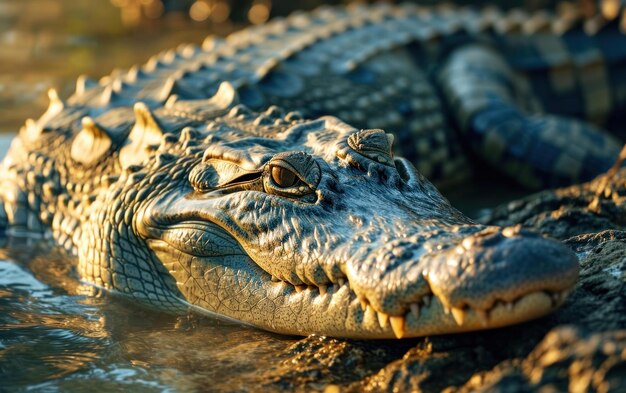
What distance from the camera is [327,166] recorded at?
10.9 feet

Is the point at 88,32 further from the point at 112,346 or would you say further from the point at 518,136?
the point at 112,346

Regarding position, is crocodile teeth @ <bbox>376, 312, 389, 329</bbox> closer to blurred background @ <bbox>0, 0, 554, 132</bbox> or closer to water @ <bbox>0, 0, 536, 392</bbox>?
water @ <bbox>0, 0, 536, 392</bbox>

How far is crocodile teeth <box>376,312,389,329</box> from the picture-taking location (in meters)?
2.73

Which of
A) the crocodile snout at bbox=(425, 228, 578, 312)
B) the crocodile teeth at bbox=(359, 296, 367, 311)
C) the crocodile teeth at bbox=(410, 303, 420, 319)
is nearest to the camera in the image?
the crocodile snout at bbox=(425, 228, 578, 312)

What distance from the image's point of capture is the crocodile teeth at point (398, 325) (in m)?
2.70

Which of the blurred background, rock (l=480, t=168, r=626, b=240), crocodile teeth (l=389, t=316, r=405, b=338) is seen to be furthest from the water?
the blurred background

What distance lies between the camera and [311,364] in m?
2.96

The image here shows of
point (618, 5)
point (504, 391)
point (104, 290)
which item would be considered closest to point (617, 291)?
point (504, 391)

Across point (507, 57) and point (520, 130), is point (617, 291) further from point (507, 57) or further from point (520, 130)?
point (507, 57)

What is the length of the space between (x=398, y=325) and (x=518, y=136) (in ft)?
10.8

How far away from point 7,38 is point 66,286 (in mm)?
6315

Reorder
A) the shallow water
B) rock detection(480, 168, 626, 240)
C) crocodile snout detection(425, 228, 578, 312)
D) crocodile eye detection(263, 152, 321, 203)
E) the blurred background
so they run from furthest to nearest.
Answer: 1. the blurred background
2. rock detection(480, 168, 626, 240)
3. crocodile eye detection(263, 152, 321, 203)
4. the shallow water
5. crocodile snout detection(425, 228, 578, 312)

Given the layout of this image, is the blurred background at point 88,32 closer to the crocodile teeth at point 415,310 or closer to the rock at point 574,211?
the rock at point 574,211

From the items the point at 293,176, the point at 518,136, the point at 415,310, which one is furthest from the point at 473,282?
the point at 518,136
